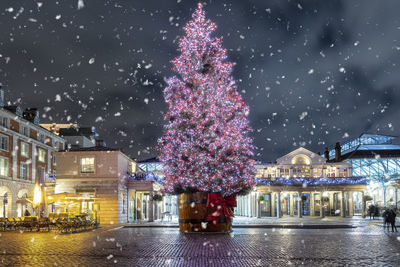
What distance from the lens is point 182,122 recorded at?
24.0 m

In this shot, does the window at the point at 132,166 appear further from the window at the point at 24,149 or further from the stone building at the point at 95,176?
the window at the point at 24,149

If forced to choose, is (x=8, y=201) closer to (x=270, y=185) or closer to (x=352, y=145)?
(x=270, y=185)

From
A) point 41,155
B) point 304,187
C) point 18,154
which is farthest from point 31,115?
point 304,187

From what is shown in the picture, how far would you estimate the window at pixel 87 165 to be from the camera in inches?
1516

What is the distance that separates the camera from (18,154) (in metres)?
47.8

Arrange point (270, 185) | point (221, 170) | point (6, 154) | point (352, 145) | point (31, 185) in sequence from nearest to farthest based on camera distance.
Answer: point (221, 170) < point (6, 154) < point (31, 185) < point (270, 185) < point (352, 145)

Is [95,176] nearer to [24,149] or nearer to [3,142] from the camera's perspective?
[3,142]

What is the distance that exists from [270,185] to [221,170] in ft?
108

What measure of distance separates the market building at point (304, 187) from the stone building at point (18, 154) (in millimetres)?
25711

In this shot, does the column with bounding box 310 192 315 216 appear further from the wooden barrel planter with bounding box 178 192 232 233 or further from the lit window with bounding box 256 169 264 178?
the wooden barrel planter with bounding box 178 192 232 233

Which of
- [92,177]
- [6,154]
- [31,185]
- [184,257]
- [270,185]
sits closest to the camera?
[184,257]

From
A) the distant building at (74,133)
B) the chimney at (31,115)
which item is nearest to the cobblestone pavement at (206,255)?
the chimney at (31,115)

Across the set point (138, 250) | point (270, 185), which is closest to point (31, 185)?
point (270, 185)

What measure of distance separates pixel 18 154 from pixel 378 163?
4432cm
